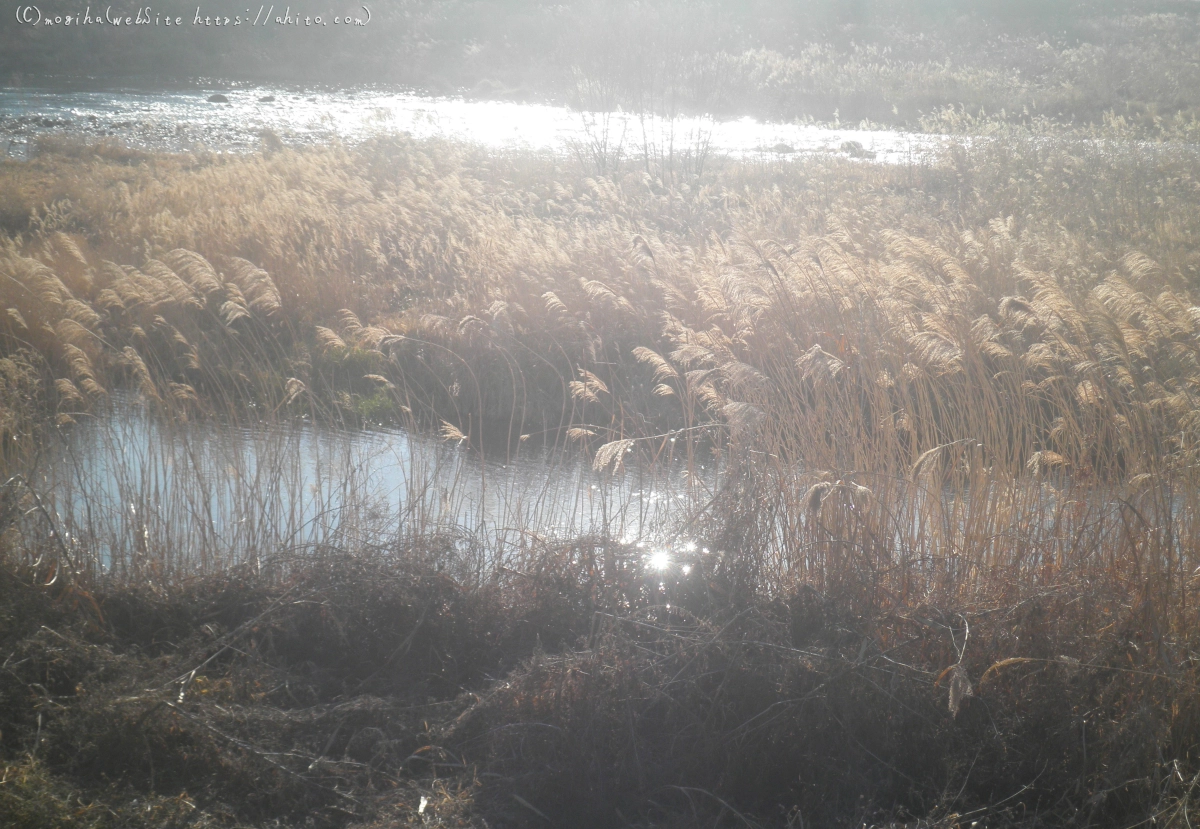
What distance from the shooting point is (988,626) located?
350 cm

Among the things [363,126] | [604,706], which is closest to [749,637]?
[604,706]

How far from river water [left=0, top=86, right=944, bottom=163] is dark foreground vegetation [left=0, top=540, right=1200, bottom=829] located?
44.5 ft

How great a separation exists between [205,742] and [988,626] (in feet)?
9.82

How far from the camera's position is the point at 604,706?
10.4 feet

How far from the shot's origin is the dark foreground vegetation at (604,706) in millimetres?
2879

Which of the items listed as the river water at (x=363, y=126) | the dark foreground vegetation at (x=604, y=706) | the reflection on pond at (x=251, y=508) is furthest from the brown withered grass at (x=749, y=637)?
the river water at (x=363, y=126)

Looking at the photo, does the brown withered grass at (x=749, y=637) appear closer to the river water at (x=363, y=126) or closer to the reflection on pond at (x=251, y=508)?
the reflection on pond at (x=251, y=508)

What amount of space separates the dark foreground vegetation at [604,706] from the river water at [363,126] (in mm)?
13578

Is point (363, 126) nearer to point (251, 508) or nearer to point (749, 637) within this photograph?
point (251, 508)

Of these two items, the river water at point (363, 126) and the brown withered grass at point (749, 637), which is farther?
the river water at point (363, 126)

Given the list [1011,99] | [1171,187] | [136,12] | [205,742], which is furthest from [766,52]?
[205,742]

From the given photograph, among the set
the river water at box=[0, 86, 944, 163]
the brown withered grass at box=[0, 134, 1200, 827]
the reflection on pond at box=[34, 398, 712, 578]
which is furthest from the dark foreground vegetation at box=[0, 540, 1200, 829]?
the river water at box=[0, 86, 944, 163]

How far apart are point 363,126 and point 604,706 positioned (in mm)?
21993

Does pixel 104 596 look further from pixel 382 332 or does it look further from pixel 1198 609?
pixel 1198 609
